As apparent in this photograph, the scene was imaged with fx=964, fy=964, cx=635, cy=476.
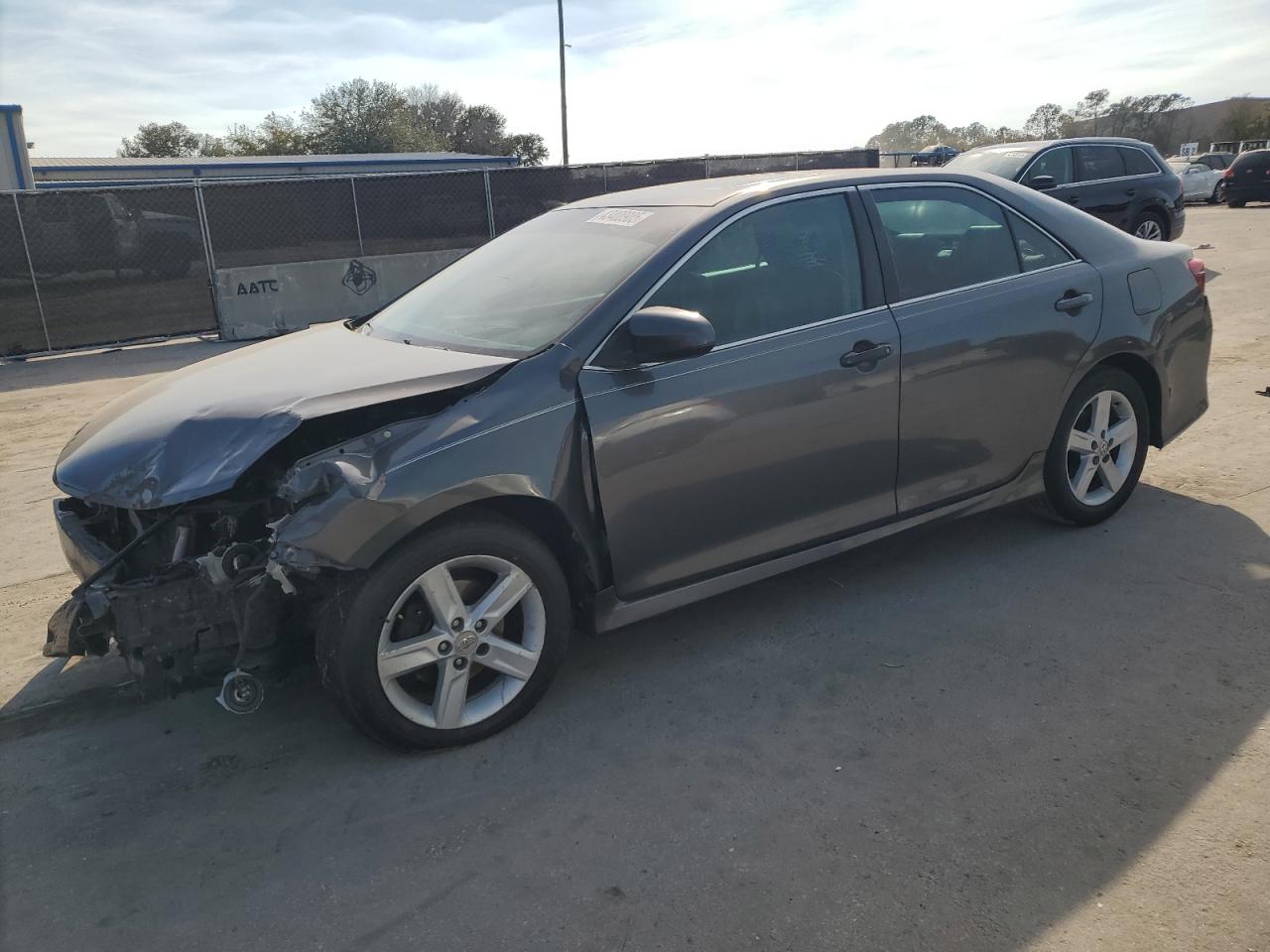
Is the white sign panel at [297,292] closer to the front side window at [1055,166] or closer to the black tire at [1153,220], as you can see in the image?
the front side window at [1055,166]

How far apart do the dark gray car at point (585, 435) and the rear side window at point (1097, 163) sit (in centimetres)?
922

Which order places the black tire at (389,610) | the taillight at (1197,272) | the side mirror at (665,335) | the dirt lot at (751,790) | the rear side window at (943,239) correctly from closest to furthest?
the dirt lot at (751,790) → the black tire at (389,610) → the side mirror at (665,335) → the rear side window at (943,239) → the taillight at (1197,272)

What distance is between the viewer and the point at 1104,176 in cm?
1277

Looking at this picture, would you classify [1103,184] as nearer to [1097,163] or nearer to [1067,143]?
[1097,163]

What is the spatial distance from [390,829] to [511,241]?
2628 millimetres

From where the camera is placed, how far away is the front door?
3330mm

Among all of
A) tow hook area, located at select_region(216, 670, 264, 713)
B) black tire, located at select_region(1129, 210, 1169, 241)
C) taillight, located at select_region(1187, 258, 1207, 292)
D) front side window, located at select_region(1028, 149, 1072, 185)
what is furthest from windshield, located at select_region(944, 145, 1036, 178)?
tow hook area, located at select_region(216, 670, 264, 713)

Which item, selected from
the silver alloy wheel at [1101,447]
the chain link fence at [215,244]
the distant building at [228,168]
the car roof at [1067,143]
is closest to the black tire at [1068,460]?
the silver alloy wheel at [1101,447]

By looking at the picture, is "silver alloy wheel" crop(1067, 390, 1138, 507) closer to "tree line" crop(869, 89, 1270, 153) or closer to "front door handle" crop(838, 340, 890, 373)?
"front door handle" crop(838, 340, 890, 373)

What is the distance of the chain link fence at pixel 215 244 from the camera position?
1230cm

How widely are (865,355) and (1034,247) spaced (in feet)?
4.23

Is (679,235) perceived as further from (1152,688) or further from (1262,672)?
(1262,672)

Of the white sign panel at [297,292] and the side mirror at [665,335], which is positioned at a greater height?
the side mirror at [665,335]

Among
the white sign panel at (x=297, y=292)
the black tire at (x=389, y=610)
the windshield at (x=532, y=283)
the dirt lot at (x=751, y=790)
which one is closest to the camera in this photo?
the dirt lot at (x=751, y=790)
